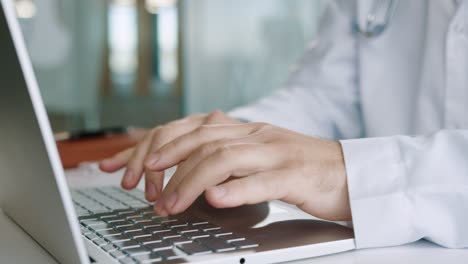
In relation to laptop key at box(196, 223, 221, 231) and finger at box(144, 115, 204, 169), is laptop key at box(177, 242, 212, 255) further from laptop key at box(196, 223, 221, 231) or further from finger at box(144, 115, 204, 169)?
finger at box(144, 115, 204, 169)

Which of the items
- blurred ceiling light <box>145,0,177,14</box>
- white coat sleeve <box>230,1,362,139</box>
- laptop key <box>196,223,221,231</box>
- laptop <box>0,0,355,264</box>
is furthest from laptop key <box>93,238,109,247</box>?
blurred ceiling light <box>145,0,177,14</box>

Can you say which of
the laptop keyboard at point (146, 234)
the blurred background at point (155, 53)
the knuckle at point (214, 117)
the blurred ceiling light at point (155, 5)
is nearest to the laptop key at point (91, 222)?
the laptop keyboard at point (146, 234)

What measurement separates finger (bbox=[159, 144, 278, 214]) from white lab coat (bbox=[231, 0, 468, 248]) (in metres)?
0.11

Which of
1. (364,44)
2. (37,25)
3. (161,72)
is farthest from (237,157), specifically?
(161,72)

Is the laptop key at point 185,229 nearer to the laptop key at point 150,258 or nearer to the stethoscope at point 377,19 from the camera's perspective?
the laptop key at point 150,258

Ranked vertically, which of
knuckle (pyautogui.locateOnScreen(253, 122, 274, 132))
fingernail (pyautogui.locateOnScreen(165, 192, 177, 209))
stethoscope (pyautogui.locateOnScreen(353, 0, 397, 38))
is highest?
stethoscope (pyautogui.locateOnScreen(353, 0, 397, 38))

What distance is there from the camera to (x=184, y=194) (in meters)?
0.67

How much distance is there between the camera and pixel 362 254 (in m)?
0.65

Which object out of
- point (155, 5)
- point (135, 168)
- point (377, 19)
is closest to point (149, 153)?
point (135, 168)

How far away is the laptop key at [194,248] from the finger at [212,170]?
73 millimetres

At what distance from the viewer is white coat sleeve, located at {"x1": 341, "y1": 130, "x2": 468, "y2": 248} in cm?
68

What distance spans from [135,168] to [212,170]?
0.22 m

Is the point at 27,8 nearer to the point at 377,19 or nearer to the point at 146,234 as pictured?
the point at 377,19

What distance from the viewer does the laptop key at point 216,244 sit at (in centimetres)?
60
